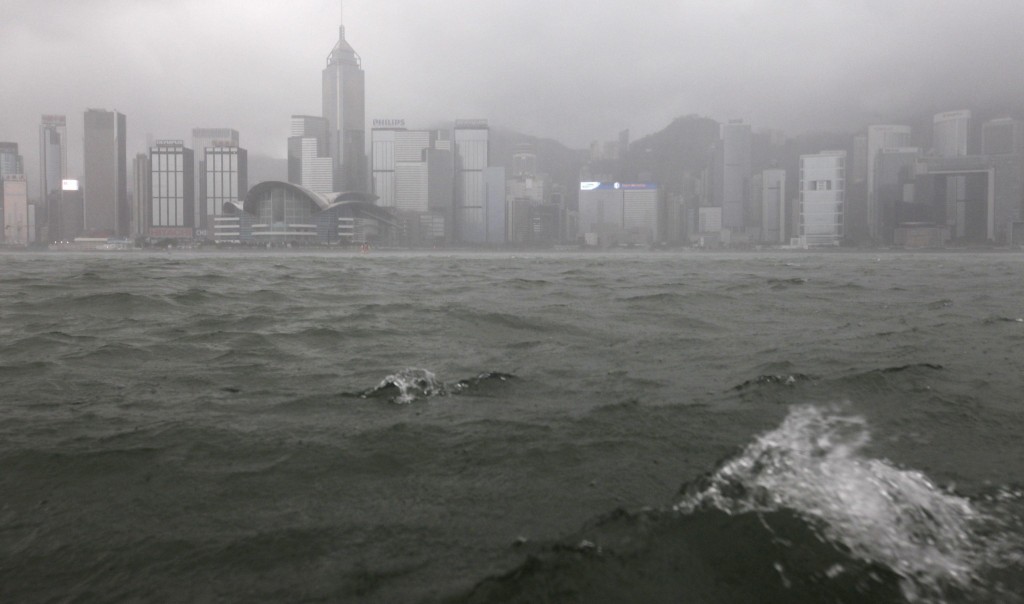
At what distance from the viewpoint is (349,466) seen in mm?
4008

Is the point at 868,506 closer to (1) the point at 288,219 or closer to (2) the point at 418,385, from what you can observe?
(2) the point at 418,385

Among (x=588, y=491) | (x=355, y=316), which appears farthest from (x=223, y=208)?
(x=588, y=491)

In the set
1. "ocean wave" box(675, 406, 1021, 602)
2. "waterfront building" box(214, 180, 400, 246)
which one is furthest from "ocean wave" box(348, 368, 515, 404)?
"waterfront building" box(214, 180, 400, 246)

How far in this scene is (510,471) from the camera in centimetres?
392

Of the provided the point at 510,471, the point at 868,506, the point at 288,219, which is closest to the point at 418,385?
the point at 510,471

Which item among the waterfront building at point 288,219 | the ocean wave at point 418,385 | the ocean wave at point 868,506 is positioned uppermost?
the waterfront building at point 288,219

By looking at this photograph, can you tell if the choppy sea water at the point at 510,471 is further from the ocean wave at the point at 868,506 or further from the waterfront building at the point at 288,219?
the waterfront building at the point at 288,219

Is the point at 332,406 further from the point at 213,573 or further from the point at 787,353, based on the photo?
the point at 787,353

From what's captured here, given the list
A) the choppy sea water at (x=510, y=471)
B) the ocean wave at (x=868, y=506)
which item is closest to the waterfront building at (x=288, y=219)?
the choppy sea water at (x=510, y=471)

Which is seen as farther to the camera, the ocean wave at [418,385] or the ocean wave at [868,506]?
the ocean wave at [418,385]

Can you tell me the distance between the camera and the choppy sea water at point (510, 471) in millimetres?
2826

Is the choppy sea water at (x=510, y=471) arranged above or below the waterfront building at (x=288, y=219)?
below

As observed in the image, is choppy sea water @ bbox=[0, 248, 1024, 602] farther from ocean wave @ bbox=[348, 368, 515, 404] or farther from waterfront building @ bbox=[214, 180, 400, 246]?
waterfront building @ bbox=[214, 180, 400, 246]

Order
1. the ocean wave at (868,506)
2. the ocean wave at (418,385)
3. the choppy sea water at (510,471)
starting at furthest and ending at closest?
the ocean wave at (418,385) < the ocean wave at (868,506) < the choppy sea water at (510,471)
